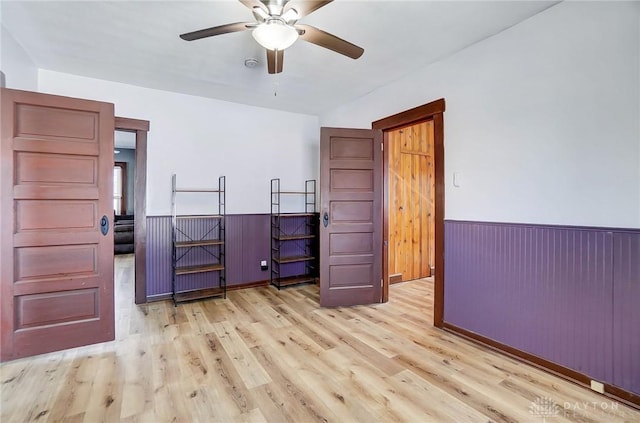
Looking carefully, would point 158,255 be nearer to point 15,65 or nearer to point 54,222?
point 54,222

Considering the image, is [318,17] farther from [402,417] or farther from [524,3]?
[402,417]


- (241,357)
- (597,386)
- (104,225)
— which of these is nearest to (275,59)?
(104,225)

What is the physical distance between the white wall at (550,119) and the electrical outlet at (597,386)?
3.40 feet

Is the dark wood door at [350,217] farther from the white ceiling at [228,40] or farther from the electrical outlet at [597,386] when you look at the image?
the electrical outlet at [597,386]

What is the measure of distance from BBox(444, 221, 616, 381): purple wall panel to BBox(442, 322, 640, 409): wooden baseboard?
0.12 ft

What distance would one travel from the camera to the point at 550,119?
7.20ft

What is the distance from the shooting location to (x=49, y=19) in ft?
7.64

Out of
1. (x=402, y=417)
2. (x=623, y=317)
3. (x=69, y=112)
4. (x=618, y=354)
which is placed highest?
(x=69, y=112)

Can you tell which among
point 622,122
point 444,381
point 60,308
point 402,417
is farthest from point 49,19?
point 622,122

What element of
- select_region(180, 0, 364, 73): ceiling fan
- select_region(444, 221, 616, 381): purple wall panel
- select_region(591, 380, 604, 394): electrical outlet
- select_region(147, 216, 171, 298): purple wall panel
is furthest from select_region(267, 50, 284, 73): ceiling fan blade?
select_region(591, 380, 604, 394): electrical outlet

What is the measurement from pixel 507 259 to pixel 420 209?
256 centimetres

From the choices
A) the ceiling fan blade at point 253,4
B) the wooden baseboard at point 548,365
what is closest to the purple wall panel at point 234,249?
the wooden baseboard at point 548,365

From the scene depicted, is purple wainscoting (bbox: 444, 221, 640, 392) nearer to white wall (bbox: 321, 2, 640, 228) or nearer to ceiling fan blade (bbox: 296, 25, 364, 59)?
white wall (bbox: 321, 2, 640, 228)

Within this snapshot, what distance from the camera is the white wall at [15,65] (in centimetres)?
242
